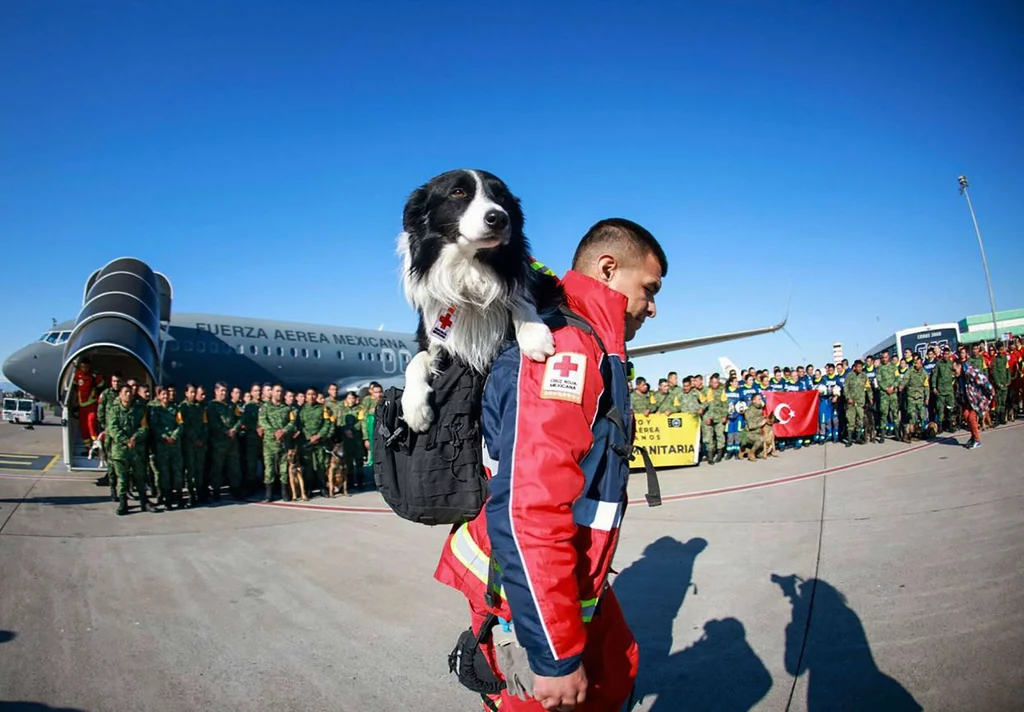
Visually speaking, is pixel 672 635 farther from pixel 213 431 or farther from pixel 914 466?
pixel 213 431

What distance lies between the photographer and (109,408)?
25.0 ft

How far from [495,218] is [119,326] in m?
11.8

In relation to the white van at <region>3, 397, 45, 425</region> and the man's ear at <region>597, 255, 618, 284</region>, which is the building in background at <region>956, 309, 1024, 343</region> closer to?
the man's ear at <region>597, 255, 618, 284</region>

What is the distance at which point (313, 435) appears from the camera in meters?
9.15


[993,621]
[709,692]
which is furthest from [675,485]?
[709,692]

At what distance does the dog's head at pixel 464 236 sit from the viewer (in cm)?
142

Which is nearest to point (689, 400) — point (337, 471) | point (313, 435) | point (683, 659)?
point (337, 471)

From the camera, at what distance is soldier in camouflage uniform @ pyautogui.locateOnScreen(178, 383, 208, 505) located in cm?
851

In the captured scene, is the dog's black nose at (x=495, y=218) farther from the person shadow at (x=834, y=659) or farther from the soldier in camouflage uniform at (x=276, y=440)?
the soldier in camouflage uniform at (x=276, y=440)

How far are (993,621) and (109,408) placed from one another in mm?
9732

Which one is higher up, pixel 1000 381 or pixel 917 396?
pixel 1000 381

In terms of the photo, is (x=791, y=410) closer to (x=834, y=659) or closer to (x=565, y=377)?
(x=834, y=659)

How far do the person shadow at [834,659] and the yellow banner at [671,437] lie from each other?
760 cm

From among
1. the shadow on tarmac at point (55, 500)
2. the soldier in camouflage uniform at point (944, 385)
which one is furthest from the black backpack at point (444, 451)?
the soldier in camouflage uniform at point (944, 385)
